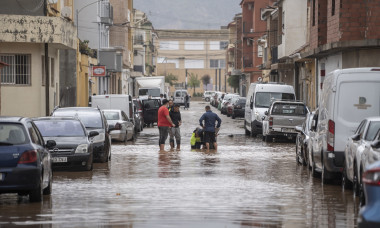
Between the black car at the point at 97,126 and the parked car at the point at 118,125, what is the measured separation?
26.0 feet

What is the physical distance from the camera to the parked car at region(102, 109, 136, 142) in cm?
3625

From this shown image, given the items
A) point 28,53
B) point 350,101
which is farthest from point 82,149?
point 28,53

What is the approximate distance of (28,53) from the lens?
1654 inches

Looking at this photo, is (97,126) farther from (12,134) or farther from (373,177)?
(373,177)

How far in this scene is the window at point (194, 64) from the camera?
19212 centimetres

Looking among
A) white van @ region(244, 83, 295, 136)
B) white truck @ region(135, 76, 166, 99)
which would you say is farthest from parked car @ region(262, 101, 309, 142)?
white truck @ region(135, 76, 166, 99)

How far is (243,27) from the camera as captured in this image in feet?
348

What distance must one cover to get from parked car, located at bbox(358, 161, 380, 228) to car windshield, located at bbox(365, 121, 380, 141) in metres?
6.95

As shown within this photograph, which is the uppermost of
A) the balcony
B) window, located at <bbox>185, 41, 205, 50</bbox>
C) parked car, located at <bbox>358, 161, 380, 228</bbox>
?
window, located at <bbox>185, 41, 205, 50</bbox>

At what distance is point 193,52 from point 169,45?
5.21 m

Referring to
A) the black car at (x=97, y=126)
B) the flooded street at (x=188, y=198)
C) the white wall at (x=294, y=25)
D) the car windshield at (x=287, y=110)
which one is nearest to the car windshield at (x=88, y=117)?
the black car at (x=97, y=126)

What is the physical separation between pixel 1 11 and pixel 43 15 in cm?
191

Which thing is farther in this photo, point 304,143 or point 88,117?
point 88,117

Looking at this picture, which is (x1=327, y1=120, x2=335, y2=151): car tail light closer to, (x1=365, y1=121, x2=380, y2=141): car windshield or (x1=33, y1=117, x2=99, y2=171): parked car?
(x1=365, y1=121, x2=380, y2=141): car windshield
